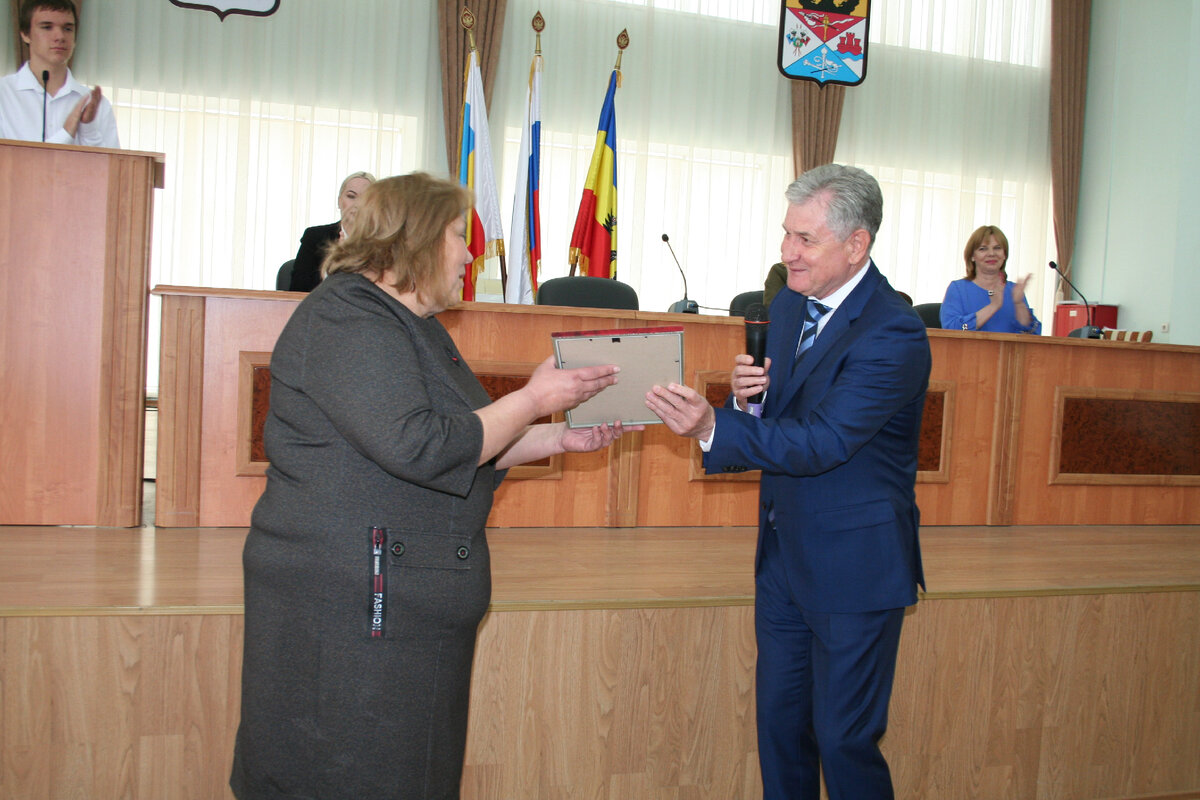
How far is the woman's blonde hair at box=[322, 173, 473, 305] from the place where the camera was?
4.91 feet

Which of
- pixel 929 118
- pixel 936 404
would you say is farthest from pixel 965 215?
pixel 936 404

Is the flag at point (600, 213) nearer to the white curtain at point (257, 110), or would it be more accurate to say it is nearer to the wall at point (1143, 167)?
the white curtain at point (257, 110)

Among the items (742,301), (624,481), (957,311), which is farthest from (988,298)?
(624,481)

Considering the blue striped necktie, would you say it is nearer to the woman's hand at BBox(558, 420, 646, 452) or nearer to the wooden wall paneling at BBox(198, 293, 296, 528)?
the woman's hand at BBox(558, 420, 646, 452)

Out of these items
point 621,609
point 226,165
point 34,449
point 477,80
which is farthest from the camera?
point 226,165

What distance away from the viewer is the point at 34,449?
10.2 feet

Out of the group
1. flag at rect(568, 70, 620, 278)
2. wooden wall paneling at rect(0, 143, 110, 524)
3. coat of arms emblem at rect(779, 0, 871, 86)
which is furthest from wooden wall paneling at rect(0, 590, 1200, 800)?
coat of arms emblem at rect(779, 0, 871, 86)

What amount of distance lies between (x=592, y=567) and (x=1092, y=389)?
8.78 feet

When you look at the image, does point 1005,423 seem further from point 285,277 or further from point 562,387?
point 285,277

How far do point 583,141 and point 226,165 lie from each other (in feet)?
8.69

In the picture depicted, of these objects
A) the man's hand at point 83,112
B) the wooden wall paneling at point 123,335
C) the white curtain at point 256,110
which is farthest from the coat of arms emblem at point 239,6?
the white curtain at point 256,110

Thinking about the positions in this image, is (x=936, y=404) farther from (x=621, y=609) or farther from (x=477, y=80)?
(x=477, y=80)

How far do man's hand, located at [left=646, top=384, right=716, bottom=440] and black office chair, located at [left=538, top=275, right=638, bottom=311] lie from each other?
9.01 feet

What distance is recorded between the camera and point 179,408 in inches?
127
